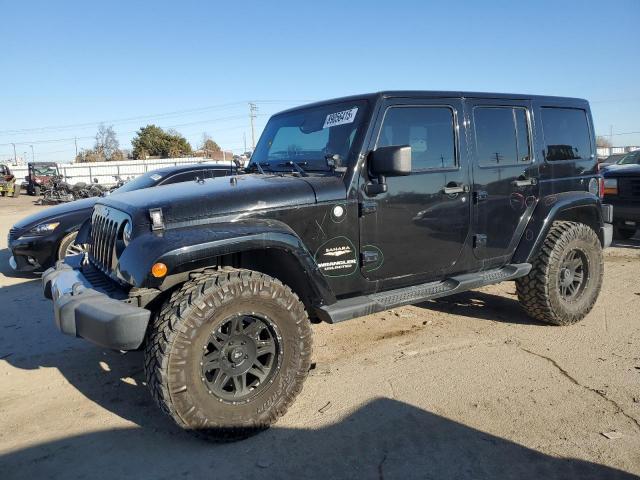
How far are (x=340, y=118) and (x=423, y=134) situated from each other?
0.68 metres

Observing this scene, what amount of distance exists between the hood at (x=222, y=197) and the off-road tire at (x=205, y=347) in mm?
393

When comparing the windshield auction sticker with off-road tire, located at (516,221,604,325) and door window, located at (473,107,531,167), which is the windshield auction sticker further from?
off-road tire, located at (516,221,604,325)

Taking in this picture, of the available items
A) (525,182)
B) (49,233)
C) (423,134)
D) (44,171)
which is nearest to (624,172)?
(525,182)

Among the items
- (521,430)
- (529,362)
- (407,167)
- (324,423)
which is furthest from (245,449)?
(529,362)

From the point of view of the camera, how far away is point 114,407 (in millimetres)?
3301

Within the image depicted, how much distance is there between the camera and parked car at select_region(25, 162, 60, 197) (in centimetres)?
2847

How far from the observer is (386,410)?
10.5 ft

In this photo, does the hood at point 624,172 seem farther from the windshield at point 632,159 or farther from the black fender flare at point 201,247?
the black fender flare at point 201,247

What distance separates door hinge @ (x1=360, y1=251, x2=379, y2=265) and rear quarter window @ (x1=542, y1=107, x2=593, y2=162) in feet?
7.32

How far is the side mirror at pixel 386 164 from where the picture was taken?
324 cm

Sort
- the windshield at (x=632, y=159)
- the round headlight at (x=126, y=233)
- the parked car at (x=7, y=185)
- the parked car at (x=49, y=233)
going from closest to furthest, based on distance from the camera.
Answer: the round headlight at (x=126, y=233) < the parked car at (x=49, y=233) < the windshield at (x=632, y=159) < the parked car at (x=7, y=185)

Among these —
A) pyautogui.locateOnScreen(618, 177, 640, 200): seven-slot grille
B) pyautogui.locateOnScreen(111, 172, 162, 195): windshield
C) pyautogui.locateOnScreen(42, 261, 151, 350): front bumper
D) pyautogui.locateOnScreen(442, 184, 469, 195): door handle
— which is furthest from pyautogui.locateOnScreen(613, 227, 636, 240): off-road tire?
pyautogui.locateOnScreen(42, 261, 151, 350): front bumper

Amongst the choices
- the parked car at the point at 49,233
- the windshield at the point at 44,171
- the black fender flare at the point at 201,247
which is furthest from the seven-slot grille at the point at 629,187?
the windshield at the point at 44,171

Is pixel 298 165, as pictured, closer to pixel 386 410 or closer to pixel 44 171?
pixel 386 410
